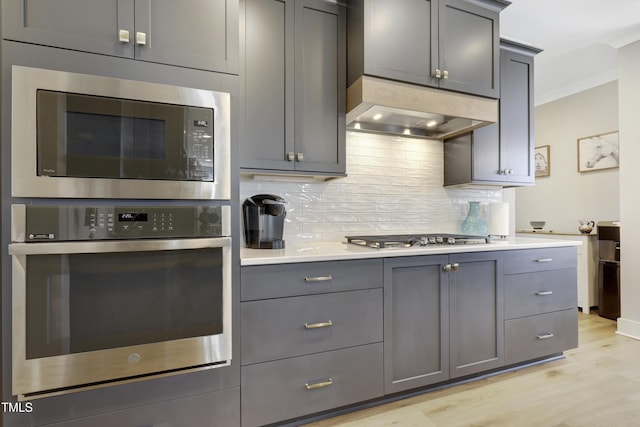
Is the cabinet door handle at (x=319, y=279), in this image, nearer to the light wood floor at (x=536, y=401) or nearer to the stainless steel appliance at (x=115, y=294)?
the stainless steel appliance at (x=115, y=294)

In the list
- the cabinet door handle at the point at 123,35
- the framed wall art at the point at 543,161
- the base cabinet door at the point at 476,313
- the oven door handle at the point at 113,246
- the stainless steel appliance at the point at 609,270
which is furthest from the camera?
the framed wall art at the point at 543,161

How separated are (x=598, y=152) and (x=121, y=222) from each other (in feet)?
16.8

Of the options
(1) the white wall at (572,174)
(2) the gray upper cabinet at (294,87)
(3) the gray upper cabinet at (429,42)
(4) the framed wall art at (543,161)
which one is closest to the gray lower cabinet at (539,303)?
(3) the gray upper cabinet at (429,42)

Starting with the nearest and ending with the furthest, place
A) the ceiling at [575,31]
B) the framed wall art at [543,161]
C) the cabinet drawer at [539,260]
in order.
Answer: the cabinet drawer at [539,260] < the ceiling at [575,31] < the framed wall art at [543,161]

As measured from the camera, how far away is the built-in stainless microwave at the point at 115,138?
1197mm

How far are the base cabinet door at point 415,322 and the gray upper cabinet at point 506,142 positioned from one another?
102 cm

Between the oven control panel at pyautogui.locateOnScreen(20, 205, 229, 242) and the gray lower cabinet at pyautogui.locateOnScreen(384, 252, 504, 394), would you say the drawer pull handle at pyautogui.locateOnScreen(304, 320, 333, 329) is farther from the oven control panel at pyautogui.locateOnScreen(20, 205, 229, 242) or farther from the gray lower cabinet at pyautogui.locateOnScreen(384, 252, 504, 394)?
the oven control panel at pyautogui.locateOnScreen(20, 205, 229, 242)

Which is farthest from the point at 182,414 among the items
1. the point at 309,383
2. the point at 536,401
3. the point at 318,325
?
the point at 536,401

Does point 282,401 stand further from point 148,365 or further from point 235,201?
point 235,201

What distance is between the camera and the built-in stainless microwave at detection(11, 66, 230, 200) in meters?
1.20

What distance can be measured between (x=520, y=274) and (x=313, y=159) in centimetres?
161

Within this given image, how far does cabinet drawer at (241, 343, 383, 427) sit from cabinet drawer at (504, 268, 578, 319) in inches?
41.9

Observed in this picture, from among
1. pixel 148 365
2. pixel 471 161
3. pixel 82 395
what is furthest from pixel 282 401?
pixel 471 161

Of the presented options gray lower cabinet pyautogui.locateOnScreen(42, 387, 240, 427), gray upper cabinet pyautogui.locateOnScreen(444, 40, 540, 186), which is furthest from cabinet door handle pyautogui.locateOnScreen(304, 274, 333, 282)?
gray upper cabinet pyautogui.locateOnScreen(444, 40, 540, 186)
